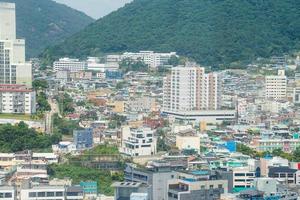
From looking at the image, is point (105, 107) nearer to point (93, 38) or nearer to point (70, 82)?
point (70, 82)

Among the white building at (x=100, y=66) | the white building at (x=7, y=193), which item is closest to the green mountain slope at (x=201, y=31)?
the white building at (x=100, y=66)

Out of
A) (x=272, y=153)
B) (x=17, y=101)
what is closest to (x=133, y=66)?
(x=17, y=101)

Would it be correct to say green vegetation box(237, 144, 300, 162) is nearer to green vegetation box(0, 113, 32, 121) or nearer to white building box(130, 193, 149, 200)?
green vegetation box(0, 113, 32, 121)

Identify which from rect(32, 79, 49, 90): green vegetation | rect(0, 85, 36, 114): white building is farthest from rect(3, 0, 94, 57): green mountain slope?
rect(0, 85, 36, 114): white building

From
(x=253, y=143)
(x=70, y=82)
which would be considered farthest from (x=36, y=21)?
(x=253, y=143)

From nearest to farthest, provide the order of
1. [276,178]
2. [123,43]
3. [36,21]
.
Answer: [276,178] < [123,43] < [36,21]

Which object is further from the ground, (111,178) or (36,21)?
(36,21)
